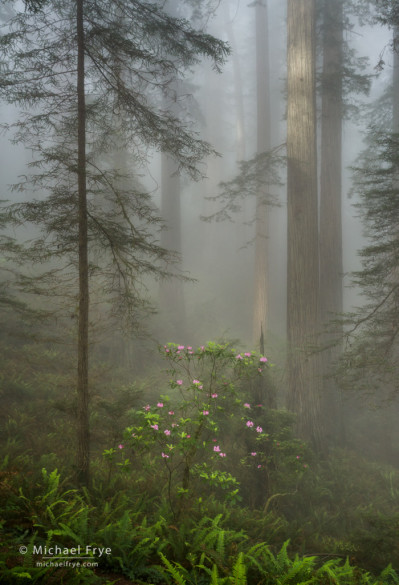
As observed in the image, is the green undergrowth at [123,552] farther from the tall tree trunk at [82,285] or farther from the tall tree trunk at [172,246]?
the tall tree trunk at [172,246]

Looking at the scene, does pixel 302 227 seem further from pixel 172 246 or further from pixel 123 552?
pixel 172 246

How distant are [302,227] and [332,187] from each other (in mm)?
3024

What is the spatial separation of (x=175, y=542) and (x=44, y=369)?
6.66 m

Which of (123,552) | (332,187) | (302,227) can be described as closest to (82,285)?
(123,552)

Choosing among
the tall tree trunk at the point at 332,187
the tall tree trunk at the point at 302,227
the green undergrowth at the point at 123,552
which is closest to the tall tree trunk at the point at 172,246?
the tall tree trunk at the point at 332,187

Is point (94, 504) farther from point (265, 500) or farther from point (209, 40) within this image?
point (209, 40)

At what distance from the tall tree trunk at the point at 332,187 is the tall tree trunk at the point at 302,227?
1310mm

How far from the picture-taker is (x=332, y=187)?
10.6 m

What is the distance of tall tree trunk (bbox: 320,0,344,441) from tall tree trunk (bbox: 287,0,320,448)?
4.30ft

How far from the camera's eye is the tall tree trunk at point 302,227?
27.6 feet

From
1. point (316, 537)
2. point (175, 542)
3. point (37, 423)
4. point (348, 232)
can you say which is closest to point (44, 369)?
point (37, 423)

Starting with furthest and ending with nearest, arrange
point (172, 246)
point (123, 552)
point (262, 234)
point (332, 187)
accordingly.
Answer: point (172, 246) < point (262, 234) < point (332, 187) < point (123, 552)

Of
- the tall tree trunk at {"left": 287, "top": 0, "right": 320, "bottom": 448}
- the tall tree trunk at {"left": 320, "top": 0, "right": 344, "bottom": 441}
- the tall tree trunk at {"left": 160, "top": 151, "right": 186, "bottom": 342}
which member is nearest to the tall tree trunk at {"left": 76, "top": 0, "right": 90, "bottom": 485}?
the tall tree trunk at {"left": 287, "top": 0, "right": 320, "bottom": 448}

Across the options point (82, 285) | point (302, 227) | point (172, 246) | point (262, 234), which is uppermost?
point (262, 234)
